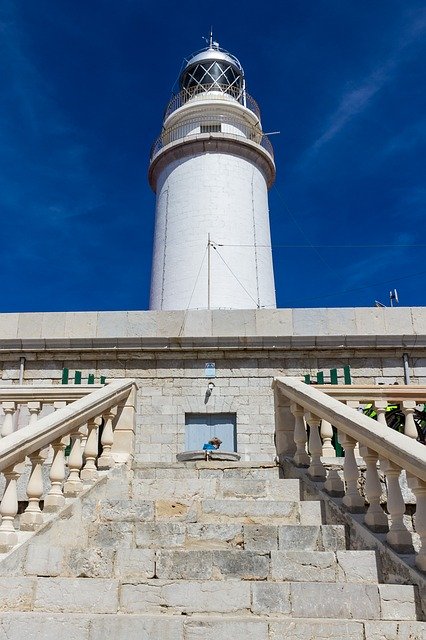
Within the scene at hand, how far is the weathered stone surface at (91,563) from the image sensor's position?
3.68 meters

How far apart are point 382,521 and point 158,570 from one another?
4.87 feet

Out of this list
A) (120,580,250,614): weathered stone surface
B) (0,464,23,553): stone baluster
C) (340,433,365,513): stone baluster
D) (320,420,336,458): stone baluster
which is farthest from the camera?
(320,420,336,458): stone baluster

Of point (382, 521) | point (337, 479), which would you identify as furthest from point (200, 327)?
point (382, 521)

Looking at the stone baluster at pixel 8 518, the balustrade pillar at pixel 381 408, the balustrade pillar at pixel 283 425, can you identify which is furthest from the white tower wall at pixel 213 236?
the stone baluster at pixel 8 518

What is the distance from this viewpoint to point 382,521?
3924mm

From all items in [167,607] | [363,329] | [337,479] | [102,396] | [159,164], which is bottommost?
[167,607]

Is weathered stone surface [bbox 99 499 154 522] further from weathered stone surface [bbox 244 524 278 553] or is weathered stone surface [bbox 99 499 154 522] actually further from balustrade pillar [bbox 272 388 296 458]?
balustrade pillar [bbox 272 388 296 458]

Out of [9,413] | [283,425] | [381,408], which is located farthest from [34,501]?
[381,408]

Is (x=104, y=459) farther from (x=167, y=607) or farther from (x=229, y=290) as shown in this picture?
(x=229, y=290)

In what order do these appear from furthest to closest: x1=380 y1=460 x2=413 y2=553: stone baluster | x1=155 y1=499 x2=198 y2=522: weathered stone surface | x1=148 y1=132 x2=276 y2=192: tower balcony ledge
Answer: x1=148 y1=132 x2=276 y2=192: tower balcony ledge < x1=155 y1=499 x2=198 y2=522: weathered stone surface < x1=380 y1=460 x2=413 y2=553: stone baluster

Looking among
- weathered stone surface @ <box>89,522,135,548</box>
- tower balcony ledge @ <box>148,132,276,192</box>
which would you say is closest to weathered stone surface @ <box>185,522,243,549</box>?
weathered stone surface @ <box>89,522,135,548</box>

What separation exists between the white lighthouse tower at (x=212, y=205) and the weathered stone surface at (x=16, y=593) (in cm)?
1193

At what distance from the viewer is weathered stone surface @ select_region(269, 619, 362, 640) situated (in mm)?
3121

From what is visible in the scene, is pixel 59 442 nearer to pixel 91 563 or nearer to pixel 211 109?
pixel 91 563
